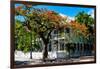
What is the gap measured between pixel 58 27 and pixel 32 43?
40cm

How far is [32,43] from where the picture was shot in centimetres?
257

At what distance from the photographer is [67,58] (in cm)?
271

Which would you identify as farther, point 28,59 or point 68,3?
point 68,3

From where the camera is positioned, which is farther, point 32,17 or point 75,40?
point 75,40

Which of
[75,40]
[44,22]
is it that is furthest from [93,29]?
[44,22]

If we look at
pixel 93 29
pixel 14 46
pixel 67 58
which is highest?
pixel 93 29

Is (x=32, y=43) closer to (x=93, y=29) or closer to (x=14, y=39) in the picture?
(x=14, y=39)

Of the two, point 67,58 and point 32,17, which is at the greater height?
point 32,17

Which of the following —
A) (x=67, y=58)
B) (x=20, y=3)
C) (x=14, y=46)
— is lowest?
(x=67, y=58)

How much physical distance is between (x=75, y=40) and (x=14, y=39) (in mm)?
815
